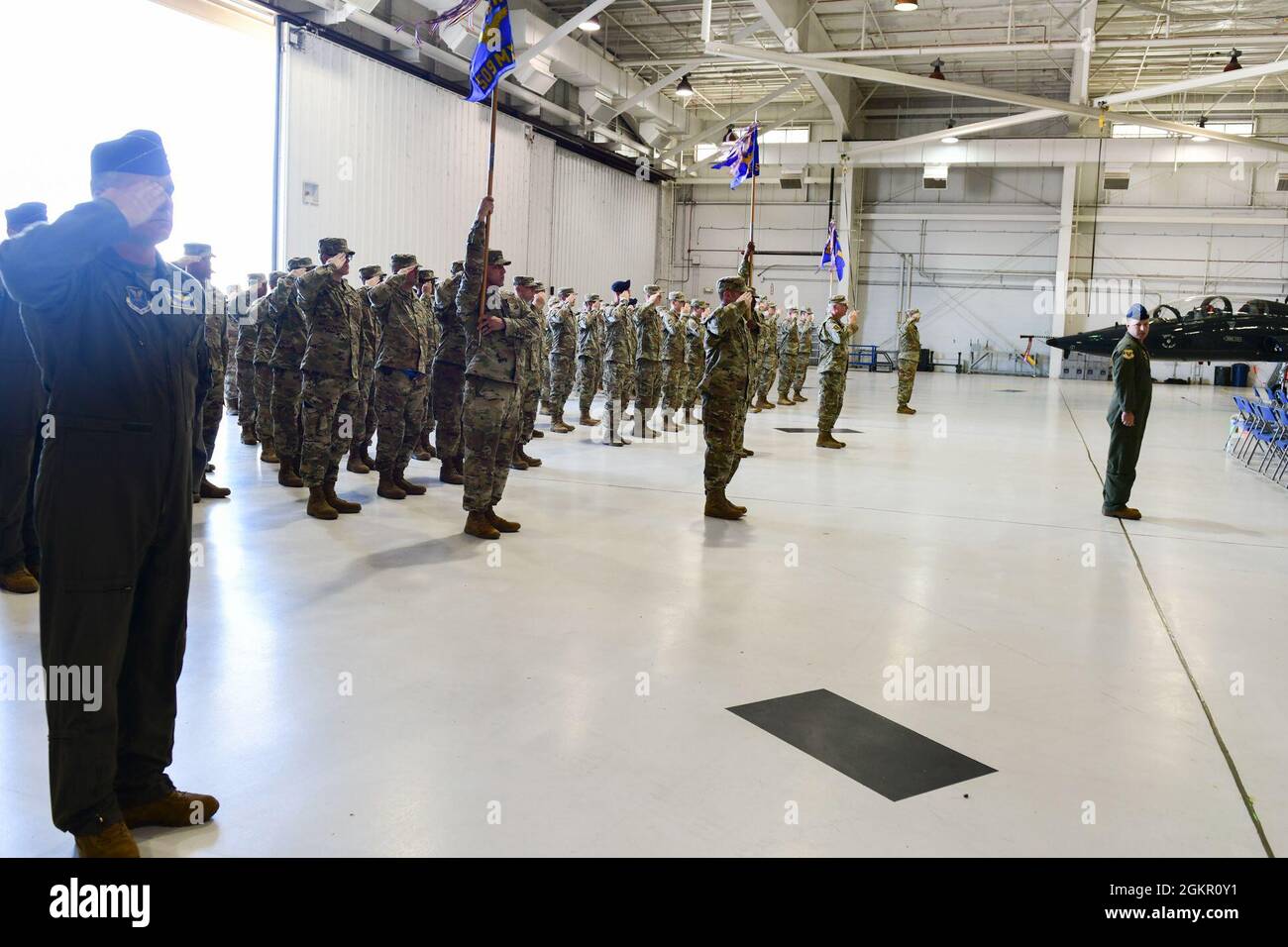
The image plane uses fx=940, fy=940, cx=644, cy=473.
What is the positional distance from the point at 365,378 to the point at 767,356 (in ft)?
26.4

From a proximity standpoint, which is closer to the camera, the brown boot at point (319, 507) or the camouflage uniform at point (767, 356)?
the brown boot at point (319, 507)

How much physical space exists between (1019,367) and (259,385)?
2231 centimetres

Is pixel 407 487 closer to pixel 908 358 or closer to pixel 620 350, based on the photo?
pixel 620 350

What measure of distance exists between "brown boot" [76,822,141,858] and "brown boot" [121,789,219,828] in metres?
0.14

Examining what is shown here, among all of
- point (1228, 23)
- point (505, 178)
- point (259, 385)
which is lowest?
point (259, 385)

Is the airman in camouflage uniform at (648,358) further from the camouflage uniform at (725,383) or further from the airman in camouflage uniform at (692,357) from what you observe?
the camouflage uniform at (725,383)

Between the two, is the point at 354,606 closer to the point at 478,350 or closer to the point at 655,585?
the point at 655,585

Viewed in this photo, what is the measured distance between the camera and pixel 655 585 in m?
4.61

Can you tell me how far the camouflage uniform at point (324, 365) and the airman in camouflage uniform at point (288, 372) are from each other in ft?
0.94

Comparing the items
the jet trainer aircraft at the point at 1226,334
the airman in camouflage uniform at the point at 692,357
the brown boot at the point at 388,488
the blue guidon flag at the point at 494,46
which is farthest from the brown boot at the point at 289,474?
the jet trainer aircraft at the point at 1226,334

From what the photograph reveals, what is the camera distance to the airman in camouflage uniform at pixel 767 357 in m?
13.0

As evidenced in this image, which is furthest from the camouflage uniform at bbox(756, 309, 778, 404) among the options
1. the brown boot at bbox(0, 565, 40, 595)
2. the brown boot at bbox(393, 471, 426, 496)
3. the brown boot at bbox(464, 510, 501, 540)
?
the brown boot at bbox(0, 565, 40, 595)
